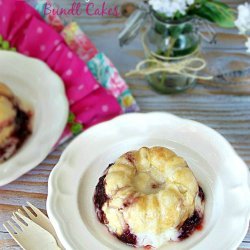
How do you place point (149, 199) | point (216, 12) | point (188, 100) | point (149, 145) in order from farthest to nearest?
point (188, 100) → point (216, 12) → point (149, 145) → point (149, 199)

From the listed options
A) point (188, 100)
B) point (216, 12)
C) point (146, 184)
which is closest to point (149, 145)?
point (146, 184)

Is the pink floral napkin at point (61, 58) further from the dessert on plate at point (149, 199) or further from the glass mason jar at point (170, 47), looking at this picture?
the dessert on plate at point (149, 199)

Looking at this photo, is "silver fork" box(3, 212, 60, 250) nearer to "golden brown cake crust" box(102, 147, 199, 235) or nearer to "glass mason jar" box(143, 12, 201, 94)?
"golden brown cake crust" box(102, 147, 199, 235)

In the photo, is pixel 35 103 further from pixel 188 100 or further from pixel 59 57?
Answer: pixel 188 100

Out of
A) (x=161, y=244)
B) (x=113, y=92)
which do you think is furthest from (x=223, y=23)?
(x=161, y=244)

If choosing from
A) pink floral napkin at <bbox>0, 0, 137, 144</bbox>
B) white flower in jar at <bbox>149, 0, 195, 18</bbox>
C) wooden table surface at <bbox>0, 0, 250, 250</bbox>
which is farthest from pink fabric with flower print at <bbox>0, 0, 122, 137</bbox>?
white flower in jar at <bbox>149, 0, 195, 18</bbox>

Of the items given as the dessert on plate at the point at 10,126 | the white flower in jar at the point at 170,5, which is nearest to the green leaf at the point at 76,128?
the dessert on plate at the point at 10,126
